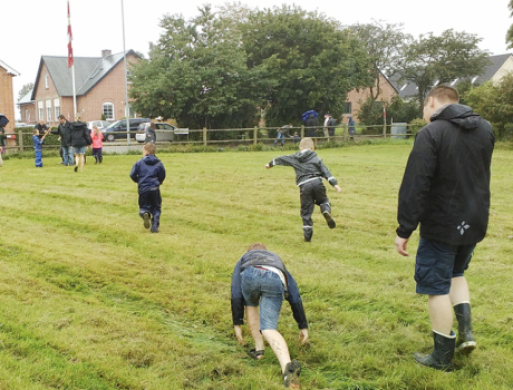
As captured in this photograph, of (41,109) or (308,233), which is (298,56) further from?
(41,109)

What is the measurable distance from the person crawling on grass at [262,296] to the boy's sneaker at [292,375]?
0.45ft

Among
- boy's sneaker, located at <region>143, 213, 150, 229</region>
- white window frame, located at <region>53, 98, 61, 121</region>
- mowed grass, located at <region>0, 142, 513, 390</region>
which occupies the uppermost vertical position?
white window frame, located at <region>53, 98, 61, 121</region>

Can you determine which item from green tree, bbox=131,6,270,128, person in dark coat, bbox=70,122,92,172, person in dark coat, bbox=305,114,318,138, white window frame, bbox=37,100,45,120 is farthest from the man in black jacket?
white window frame, bbox=37,100,45,120

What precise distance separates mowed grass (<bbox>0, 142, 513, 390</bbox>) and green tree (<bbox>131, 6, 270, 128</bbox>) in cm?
1765

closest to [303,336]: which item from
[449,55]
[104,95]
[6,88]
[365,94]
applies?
[6,88]

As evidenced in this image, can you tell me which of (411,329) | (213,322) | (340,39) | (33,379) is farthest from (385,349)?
(340,39)

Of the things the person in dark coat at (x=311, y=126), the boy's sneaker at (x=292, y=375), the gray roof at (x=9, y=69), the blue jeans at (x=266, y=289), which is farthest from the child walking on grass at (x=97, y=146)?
the gray roof at (x=9, y=69)

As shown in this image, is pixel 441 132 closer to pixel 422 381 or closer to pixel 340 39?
pixel 422 381

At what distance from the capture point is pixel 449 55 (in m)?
48.0

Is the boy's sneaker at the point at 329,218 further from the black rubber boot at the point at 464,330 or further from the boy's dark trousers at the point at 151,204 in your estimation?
the black rubber boot at the point at 464,330

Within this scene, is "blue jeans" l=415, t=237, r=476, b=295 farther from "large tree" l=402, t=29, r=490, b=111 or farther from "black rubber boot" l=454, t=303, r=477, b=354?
"large tree" l=402, t=29, r=490, b=111

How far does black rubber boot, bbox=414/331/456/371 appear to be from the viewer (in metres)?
3.68

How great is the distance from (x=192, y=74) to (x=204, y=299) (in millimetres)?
23490

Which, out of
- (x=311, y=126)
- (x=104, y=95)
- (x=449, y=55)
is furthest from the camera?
(x=104, y=95)
